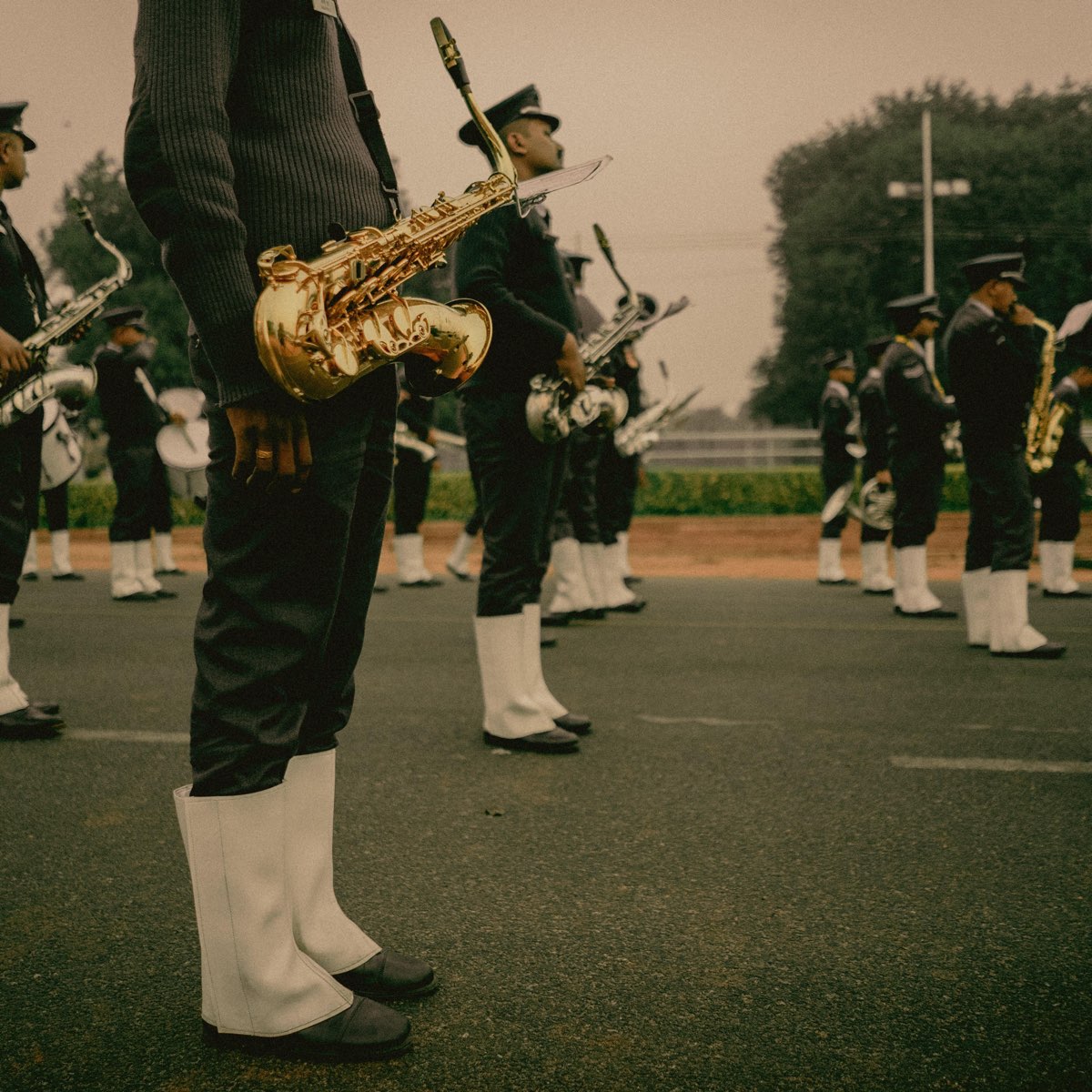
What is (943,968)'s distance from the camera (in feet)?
7.87

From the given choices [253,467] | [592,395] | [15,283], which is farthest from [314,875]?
[592,395]

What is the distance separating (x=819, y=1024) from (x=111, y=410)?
9.32 meters

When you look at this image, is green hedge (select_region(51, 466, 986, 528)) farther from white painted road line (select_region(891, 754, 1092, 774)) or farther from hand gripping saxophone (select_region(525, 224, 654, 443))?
white painted road line (select_region(891, 754, 1092, 774))

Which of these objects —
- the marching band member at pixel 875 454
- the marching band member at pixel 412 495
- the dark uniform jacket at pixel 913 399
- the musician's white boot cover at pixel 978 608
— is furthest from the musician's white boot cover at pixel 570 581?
the marching band member at pixel 875 454

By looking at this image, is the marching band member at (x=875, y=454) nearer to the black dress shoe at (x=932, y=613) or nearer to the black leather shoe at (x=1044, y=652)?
the black dress shoe at (x=932, y=613)

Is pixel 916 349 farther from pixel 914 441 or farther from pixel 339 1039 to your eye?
pixel 339 1039

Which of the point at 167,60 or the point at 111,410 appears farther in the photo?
the point at 111,410

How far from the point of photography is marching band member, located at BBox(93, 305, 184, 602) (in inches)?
396

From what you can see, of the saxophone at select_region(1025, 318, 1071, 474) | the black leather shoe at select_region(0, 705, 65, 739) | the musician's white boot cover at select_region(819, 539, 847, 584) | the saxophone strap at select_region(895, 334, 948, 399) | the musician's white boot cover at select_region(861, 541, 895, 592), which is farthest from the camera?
the musician's white boot cover at select_region(819, 539, 847, 584)

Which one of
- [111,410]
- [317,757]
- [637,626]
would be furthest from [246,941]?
[111,410]

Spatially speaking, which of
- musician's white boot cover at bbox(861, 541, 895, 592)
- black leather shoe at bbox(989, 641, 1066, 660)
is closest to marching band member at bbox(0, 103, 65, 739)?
black leather shoe at bbox(989, 641, 1066, 660)

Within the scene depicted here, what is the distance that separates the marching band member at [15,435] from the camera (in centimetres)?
447

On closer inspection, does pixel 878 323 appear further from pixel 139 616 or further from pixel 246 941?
pixel 246 941

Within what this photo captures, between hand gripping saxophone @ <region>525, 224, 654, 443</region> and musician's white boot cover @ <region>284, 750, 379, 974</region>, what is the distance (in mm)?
2186
